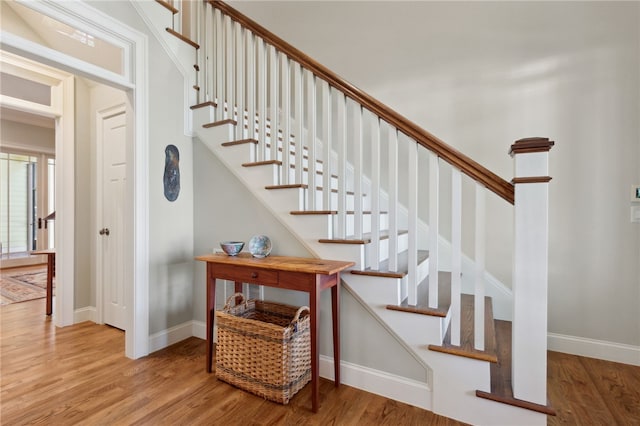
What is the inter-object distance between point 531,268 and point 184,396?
6.56 feet

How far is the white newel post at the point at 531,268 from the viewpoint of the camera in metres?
1.38

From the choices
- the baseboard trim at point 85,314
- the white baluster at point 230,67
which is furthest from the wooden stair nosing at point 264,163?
the baseboard trim at point 85,314

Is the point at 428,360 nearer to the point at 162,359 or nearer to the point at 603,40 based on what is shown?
the point at 162,359

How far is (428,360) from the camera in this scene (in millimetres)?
1646

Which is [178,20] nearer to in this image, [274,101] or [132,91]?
[132,91]

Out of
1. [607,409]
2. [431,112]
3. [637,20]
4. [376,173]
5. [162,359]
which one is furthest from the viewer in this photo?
[431,112]

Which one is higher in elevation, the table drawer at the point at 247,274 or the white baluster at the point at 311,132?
the white baluster at the point at 311,132

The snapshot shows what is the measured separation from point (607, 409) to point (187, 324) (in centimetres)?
290

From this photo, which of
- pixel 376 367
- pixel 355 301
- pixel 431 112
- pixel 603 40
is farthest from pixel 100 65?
pixel 603 40

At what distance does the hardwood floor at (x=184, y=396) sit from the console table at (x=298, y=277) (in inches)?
6.9

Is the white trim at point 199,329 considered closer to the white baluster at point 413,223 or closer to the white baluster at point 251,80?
the white baluster at point 251,80

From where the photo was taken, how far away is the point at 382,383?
5.93 ft

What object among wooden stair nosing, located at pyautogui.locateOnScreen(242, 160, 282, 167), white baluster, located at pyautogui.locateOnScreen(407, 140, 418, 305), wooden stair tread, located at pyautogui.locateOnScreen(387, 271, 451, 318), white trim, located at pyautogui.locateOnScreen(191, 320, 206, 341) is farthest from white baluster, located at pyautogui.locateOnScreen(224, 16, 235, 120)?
wooden stair tread, located at pyautogui.locateOnScreen(387, 271, 451, 318)

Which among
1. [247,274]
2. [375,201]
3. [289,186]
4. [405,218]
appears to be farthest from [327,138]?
[405,218]
